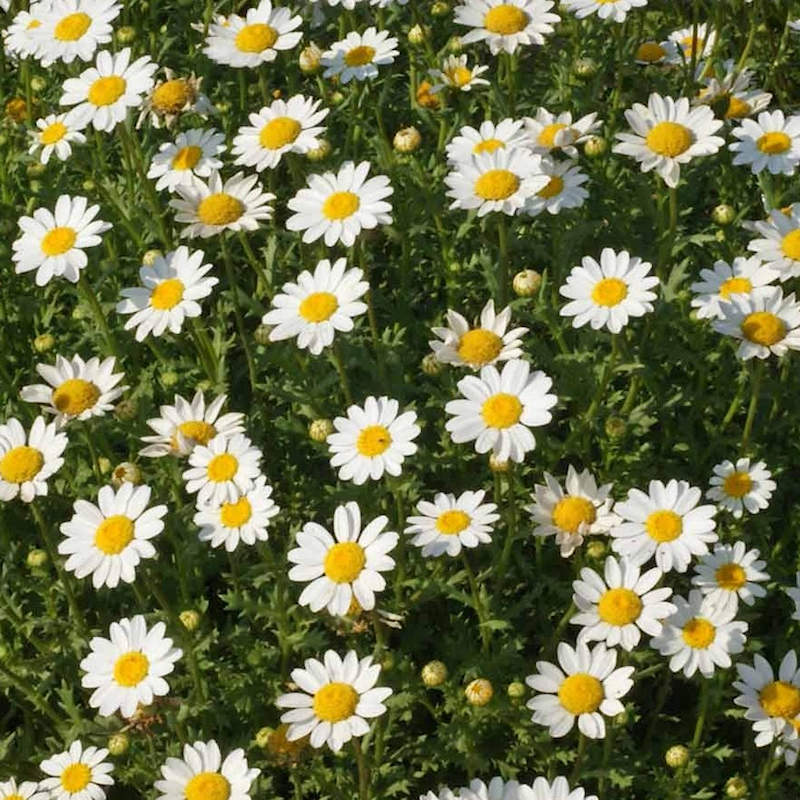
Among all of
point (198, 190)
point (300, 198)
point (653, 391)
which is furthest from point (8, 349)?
point (653, 391)

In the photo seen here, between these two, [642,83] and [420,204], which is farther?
[642,83]

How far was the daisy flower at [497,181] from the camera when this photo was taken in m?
4.08

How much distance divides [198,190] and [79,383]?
0.85 metres

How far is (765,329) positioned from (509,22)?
1654 millimetres

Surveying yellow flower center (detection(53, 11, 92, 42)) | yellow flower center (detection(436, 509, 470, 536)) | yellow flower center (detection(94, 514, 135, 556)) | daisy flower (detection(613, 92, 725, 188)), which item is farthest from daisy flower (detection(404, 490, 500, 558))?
yellow flower center (detection(53, 11, 92, 42))

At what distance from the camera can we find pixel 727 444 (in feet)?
14.2

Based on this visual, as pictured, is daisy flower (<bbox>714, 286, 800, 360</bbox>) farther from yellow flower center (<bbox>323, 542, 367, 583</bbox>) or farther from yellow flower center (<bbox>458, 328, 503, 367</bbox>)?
yellow flower center (<bbox>323, 542, 367, 583</bbox>)

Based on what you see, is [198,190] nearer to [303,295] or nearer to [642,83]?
[303,295]

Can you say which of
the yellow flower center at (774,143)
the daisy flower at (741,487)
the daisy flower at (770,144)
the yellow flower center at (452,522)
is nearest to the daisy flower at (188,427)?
the yellow flower center at (452,522)

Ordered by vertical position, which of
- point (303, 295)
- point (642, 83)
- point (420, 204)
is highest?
point (642, 83)

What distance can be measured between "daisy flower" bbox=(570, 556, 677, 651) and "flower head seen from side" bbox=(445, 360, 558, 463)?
412 mm

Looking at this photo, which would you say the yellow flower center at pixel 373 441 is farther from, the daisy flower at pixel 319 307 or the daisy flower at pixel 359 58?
the daisy flower at pixel 359 58

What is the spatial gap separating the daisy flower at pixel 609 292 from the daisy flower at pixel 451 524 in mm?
637

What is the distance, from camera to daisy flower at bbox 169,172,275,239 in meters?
4.27
